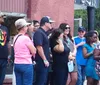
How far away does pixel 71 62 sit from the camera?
9.97 metres

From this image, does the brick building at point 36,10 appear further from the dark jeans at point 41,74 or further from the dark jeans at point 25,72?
the dark jeans at point 25,72

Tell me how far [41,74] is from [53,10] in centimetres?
Result: 312

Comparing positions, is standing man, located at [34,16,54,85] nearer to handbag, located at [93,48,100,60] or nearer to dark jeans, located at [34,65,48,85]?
dark jeans, located at [34,65,48,85]

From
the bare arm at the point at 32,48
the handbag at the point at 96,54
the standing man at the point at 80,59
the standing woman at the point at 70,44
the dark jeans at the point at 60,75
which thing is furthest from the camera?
the standing man at the point at 80,59

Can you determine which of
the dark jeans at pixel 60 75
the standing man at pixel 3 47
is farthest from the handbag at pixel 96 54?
the standing man at pixel 3 47

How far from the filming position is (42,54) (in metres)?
9.12

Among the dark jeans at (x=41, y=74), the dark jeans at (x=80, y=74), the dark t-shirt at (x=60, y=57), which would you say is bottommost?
the dark jeans at (x=80, y=74)

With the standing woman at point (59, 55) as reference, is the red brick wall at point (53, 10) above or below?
above

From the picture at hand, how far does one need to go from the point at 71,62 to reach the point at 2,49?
1769 millimetres

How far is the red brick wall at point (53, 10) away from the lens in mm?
11547

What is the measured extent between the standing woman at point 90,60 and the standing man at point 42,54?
1304 mm

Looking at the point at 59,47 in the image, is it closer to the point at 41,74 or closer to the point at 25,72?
the point at 41,74

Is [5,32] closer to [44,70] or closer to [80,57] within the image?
[44,70]

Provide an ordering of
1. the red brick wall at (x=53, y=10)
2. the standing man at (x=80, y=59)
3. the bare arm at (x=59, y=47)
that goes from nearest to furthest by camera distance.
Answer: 1. the bare arm at (x=59, y=47)
2. the standing man at (x=80, y=59)
3. the red brick wall at (x=53, y=10)
